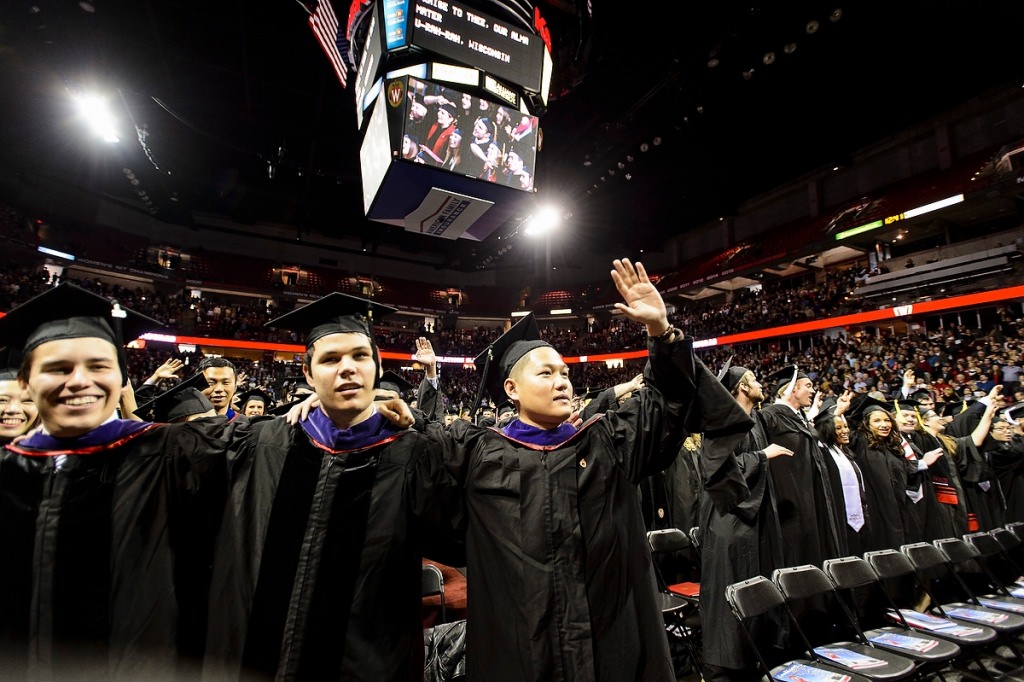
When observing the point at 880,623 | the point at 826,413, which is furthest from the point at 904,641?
the point at 826,413

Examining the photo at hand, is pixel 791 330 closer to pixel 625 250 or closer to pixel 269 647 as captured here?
pixel 625 250

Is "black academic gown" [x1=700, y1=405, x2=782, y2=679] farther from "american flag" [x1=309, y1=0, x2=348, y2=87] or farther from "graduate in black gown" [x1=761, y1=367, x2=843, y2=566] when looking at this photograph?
"american flag" [x1=309, y1=0, x2=348, y2=87]

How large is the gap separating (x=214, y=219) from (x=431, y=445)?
99.0ft

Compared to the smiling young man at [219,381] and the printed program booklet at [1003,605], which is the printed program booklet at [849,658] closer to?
the printed program booklet at [1003,605]

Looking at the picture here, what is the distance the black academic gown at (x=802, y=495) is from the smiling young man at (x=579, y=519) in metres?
2.70

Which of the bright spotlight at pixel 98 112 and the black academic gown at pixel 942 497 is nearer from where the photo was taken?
the black academic gown at pixel 942 497

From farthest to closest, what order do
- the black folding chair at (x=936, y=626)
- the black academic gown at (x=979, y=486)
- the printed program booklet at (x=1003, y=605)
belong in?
the black academic gown at (x=979, y=486) → the printed program booklet at (x=1003, y=605) → the black folding chair at (x=936, y=626)

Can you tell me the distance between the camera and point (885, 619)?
3.58 meters

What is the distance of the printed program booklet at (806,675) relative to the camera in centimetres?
260

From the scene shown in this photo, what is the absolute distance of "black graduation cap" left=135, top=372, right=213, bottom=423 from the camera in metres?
2.58

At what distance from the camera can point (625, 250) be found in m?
29.4

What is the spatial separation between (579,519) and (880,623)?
12.2 ft

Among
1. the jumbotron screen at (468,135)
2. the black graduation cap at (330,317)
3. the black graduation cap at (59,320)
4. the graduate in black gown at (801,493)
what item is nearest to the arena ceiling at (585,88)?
the jumbotron screen at (468,135)

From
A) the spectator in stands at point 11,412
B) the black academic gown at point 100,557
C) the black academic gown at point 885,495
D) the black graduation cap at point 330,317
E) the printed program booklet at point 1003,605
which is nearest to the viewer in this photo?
the black academic gown at point 100,557
